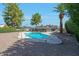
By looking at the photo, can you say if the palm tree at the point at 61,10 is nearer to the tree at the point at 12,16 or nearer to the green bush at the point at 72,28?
the green bush at the point at 72,28

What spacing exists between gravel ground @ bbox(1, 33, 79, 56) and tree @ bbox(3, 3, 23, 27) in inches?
21.6

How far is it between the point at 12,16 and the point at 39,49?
3.89 feet

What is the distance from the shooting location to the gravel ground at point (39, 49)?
32.5ft

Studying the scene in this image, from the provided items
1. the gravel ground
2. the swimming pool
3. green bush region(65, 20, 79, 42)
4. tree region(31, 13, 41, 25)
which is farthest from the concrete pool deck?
green bush region(65, 20, 79, 42)

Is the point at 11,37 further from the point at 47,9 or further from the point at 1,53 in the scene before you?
the point at 47,9

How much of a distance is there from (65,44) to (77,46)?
355mm

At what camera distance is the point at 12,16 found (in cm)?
1000

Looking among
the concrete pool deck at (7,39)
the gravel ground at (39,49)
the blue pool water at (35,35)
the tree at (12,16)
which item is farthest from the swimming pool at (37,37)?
the tree at (12,16)

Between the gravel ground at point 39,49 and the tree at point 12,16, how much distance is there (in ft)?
1.80

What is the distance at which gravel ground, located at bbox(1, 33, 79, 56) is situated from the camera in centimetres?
991

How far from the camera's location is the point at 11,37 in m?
10.3

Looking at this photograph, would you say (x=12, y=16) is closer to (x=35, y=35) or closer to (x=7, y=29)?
(x=7, y=29)

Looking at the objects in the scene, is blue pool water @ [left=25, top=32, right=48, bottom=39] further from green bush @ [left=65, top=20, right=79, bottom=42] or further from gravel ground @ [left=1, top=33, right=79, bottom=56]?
green bush @ [left=65, top=20, right=79, bottom=42]

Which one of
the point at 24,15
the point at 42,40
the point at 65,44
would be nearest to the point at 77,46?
the point at 65,44
